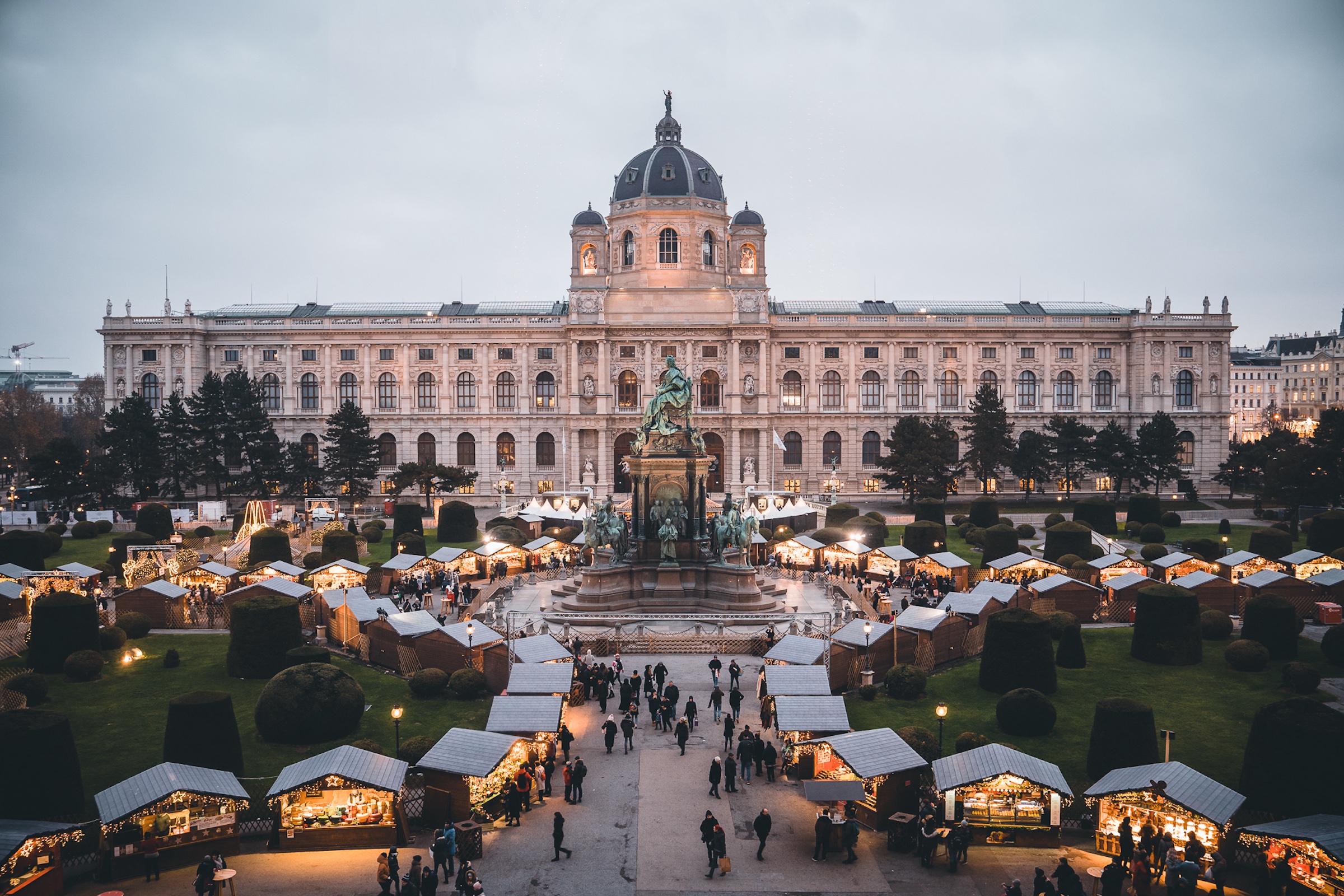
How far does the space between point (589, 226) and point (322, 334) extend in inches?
1015

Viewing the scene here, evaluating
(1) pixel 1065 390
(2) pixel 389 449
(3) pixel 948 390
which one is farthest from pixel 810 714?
(1) pixel 1065 390

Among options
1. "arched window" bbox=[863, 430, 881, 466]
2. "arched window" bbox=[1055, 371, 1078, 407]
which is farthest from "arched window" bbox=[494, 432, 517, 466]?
"arched window" bbox=[1055, 371, 1078, 407]

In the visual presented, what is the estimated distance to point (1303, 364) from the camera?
138000mm

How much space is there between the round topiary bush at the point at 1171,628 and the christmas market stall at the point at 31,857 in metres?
30.3

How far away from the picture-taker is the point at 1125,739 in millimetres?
19828

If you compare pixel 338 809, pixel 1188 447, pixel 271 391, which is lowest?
pixel 338 809

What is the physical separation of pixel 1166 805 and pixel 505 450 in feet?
226

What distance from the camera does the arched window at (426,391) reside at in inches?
3204

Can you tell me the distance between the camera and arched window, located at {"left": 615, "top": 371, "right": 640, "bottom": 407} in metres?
79.3

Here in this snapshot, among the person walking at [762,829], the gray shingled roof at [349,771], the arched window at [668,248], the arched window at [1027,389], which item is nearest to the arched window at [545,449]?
the arched window at [668,248]

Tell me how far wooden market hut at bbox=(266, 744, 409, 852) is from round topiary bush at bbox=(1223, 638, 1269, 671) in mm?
26047

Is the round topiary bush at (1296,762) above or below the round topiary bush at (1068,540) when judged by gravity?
below

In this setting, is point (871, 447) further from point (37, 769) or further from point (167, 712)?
point (37, 769)

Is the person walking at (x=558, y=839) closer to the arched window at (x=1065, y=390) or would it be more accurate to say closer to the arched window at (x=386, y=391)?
the arched window at (x=386, y=391)
